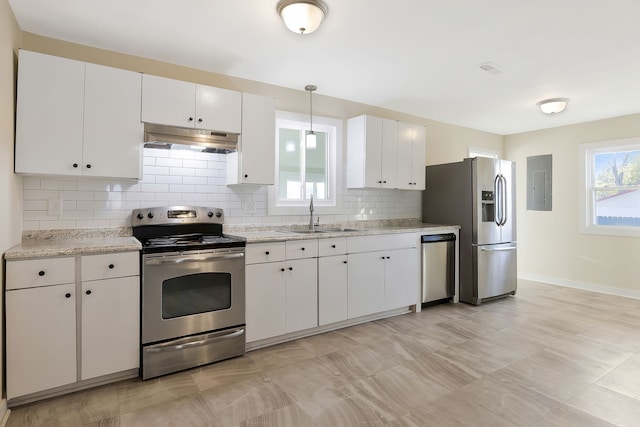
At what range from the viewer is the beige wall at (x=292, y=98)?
2.78 m

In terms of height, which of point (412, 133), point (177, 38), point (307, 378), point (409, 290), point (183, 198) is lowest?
point (307, 378)

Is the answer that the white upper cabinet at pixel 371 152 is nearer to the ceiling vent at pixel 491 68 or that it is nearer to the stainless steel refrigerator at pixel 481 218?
the stainless steel refrigerator at pixel 481 218

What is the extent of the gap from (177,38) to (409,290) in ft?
10.9

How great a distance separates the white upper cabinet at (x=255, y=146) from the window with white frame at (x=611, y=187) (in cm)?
478

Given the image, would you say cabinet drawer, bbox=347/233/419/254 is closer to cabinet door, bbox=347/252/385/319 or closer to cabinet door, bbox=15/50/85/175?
cabinet door, bbox=347/252/385/319


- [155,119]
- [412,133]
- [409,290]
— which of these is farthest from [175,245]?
[412,133]

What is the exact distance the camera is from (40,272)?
7.02 ft

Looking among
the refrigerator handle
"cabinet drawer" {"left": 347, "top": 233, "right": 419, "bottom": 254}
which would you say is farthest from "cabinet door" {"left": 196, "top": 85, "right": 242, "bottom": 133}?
the refrigerator handle

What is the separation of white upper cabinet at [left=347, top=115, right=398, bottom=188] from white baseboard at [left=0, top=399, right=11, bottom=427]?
3.41 m

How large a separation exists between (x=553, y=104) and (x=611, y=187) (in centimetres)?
184

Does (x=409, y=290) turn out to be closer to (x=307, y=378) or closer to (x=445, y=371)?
(x=445, y=371)

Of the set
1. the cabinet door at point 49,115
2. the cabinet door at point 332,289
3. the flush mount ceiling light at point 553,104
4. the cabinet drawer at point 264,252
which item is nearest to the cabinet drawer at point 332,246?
the cabinet door at point 332,289

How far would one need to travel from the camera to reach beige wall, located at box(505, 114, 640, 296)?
4.94 metres

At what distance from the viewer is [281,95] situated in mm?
3793
